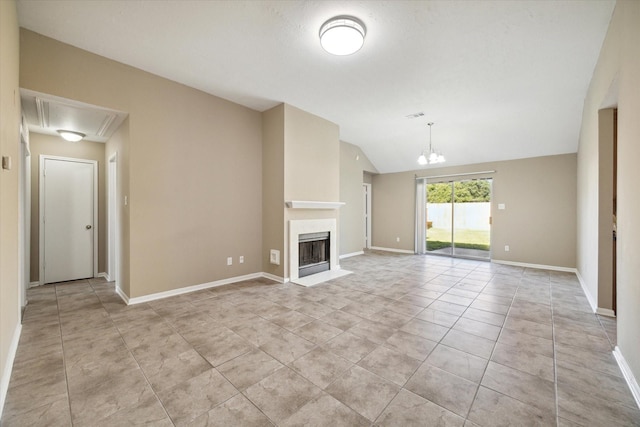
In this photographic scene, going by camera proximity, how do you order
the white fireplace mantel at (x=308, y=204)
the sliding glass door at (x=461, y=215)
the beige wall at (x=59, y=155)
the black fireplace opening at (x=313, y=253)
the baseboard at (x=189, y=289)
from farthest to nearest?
the sliding glass door at (x=461, y=215), the black fireplace opening at (x=313, y=253), the white fireplace mantel at (x=308, y=204), the beige wall at (x=59, y=155), the baseboard at (x=189, y=289)

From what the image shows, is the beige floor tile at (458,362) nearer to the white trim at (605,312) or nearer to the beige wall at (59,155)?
the white trim at (605,312)

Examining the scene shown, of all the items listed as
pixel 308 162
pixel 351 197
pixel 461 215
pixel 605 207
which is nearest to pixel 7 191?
pixel 308 162

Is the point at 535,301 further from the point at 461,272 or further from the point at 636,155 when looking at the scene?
the point at 636,155

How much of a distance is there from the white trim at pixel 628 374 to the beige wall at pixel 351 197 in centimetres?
504

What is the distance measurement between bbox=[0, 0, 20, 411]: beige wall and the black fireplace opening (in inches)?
129

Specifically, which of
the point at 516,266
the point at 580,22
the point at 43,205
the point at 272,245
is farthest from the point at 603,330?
the point at 43,205

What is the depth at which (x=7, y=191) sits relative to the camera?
1948 millimetres

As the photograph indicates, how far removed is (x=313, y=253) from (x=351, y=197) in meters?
2.58

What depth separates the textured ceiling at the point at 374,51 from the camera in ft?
7.54

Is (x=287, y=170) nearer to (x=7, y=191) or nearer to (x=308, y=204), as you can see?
(x=308, y=204)

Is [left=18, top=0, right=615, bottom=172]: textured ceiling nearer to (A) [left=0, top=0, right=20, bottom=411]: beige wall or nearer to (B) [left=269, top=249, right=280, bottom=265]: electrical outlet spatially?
(A) [left=0, top=0, right=20, bottom=411]: beige wall

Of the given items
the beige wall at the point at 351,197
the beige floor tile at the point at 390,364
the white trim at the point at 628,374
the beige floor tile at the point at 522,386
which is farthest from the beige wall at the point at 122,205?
the white trim at the point at 628,374

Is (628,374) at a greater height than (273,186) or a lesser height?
lesser

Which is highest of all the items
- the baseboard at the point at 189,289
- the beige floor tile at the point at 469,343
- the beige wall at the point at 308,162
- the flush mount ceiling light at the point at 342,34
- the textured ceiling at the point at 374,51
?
the textured ceiling at the point at 374,51
